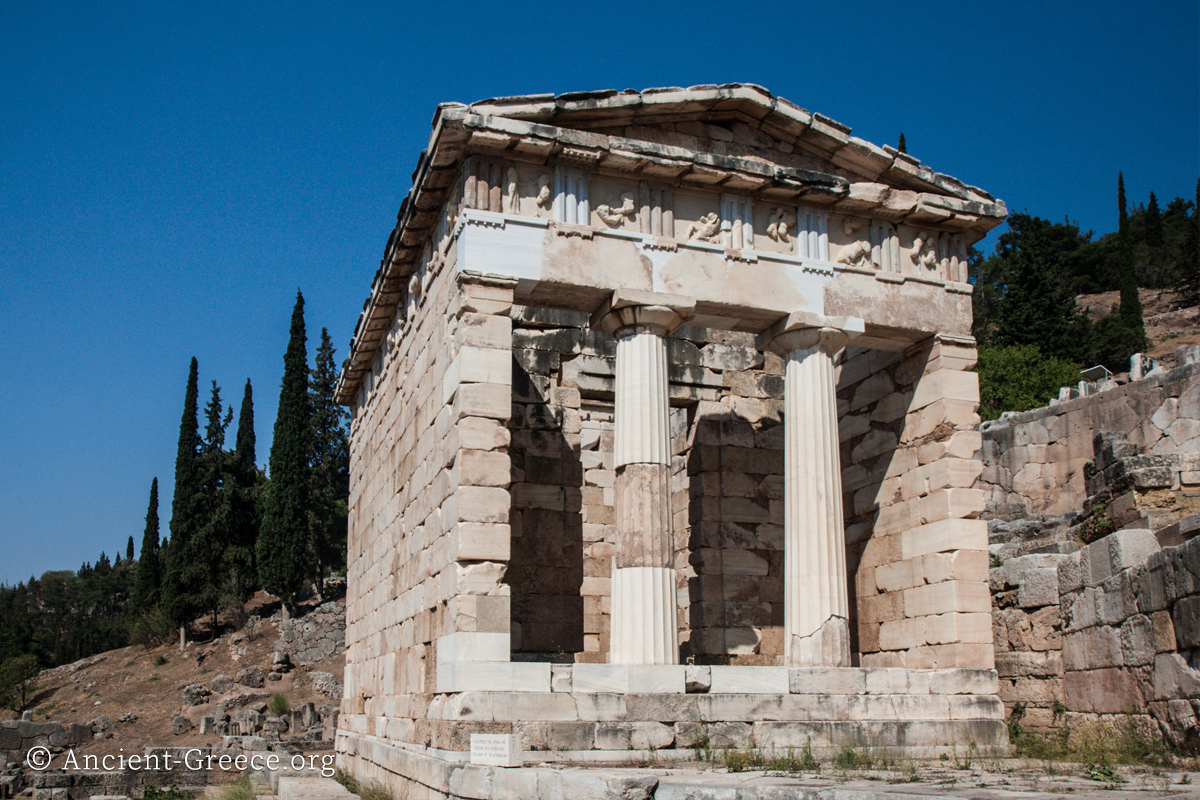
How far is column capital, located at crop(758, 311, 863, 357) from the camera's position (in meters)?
13.5

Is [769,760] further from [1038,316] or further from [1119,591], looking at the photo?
[1038,316]

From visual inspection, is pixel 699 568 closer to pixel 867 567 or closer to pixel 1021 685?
pixel 867 567

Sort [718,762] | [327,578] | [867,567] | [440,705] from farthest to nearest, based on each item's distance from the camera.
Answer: [327,578]
[867,567]
[440,705]
[718,762]

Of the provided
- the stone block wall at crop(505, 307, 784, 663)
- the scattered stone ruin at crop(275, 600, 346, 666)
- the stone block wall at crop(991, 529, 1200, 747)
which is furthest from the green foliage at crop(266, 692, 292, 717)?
the stone block wall at crop(991, 529, 1200, 747)

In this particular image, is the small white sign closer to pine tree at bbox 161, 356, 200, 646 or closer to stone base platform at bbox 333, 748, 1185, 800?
stone base platform at bbox 333, 748, 1185, 800

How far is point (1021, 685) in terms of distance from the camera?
13578 mm

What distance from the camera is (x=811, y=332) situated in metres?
13.5

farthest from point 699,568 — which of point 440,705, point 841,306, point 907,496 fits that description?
point 440,705

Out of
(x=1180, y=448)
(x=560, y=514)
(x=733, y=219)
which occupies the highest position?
(x=733, y=219)

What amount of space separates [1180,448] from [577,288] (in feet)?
44.6

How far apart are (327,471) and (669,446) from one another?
43997 millimetres

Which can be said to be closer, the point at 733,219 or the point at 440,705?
the point at 440,705

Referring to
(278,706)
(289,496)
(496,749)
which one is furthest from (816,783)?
(289,496)

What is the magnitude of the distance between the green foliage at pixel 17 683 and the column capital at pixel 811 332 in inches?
1617
